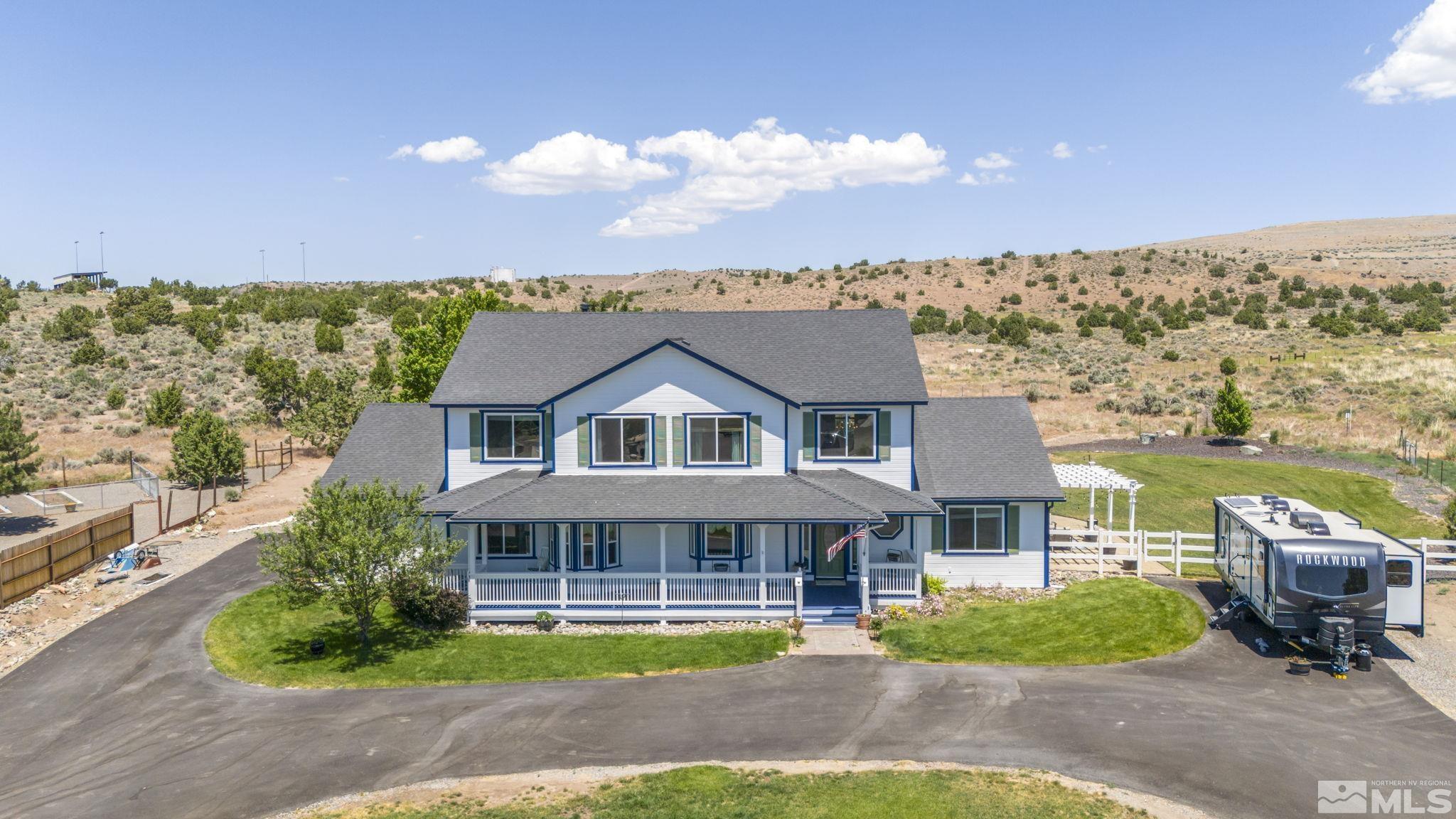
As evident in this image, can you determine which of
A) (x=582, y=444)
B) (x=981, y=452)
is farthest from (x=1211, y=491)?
(x=582, y=444)

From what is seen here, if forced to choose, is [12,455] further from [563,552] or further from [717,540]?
[717,540]

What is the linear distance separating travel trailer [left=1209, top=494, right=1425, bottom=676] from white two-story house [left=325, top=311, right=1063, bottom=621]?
20.4 ft

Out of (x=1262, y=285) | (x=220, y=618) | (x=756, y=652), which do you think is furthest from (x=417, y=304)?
(x=1262, y=285)

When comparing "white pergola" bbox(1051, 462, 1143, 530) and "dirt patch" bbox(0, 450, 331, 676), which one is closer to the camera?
"dirt patch" bbox(0, 450, 331, 676)

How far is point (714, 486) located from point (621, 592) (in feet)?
12.5

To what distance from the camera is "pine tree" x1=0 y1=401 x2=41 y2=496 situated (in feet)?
98.5

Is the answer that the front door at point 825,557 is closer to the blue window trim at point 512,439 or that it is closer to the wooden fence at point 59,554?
the blue window trim at point 512,439

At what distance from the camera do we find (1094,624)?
21.5 metres

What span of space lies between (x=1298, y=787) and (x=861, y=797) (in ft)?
22.0

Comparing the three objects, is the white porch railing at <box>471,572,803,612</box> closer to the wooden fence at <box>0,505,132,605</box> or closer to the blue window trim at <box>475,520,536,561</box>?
the blue window trim at <box>475,520,536,561</box>

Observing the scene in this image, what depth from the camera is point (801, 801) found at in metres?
13.4

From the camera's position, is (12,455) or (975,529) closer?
(975,529)

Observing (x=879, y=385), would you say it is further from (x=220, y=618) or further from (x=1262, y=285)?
(x=1262, y=285)

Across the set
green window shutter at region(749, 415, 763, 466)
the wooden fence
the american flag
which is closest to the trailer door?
the american flag
